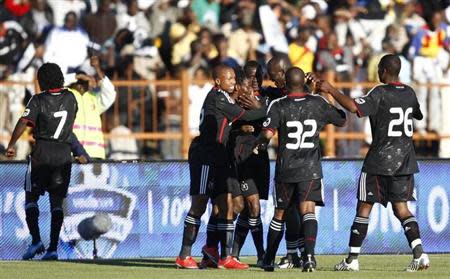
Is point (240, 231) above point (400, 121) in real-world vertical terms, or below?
below

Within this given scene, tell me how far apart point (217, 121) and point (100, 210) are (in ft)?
11.5

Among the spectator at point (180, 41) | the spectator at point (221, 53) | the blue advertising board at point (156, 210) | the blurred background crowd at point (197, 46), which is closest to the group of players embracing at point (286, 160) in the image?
the blue advertising board at point (156, 210)

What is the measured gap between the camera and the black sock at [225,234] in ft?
52.3

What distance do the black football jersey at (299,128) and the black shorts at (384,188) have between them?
0.66m

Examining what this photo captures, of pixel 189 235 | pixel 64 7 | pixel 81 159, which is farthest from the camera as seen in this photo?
pixel 64 7

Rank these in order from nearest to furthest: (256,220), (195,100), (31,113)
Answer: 1. (256,220)
2. (31,113)
3. (195,100)

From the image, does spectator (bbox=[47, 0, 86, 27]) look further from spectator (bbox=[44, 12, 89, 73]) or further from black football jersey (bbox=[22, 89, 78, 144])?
black football jersey (bbox=[22, 89, 78, 144])

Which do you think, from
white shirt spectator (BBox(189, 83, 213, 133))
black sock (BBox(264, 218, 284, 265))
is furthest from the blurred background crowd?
black sock (BBox(264, 218, 284, 265))

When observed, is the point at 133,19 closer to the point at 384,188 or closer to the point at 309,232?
the point at 384,188

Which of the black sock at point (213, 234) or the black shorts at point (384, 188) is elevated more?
the black shorts at point (384, 188)

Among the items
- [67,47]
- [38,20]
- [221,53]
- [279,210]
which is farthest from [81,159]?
[38,20]

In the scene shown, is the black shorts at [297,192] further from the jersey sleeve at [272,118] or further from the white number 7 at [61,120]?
the white number 7 at [61,120]

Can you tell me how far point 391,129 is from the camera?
50.1 feet

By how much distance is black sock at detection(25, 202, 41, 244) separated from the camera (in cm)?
1709
